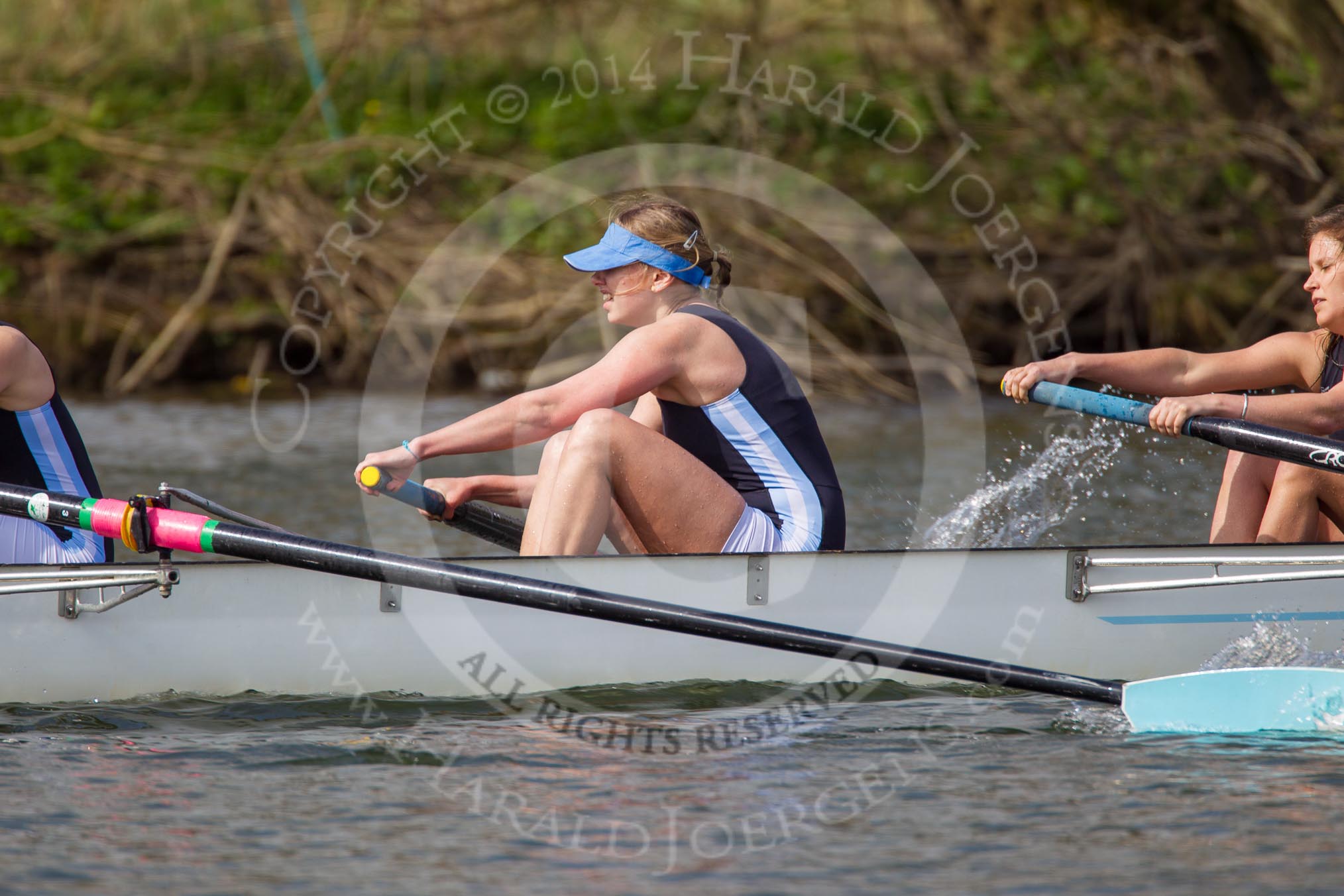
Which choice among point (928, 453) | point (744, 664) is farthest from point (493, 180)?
point (744, 664)

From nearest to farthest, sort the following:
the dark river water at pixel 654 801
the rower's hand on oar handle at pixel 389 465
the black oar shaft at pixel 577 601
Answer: the dark river water at pixel 654 801
the black oar shaft at pixel 577 601
the rower's hand on oar handle at pixel 389 465

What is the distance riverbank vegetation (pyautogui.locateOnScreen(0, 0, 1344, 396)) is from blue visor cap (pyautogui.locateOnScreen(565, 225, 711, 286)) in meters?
7.08

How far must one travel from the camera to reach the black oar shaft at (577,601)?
12.2ft

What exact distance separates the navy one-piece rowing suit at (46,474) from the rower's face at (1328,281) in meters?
3.65

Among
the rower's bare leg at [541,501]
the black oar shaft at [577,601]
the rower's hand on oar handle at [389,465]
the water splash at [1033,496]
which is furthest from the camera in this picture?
the water splash at [1033,496]

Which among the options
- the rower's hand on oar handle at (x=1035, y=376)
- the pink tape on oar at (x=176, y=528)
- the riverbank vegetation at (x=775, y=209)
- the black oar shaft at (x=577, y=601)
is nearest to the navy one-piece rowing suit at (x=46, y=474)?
the pink tape on oar at (x=176, y=528)

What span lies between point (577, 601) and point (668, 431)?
0.73 m

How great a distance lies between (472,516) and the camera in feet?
15.3

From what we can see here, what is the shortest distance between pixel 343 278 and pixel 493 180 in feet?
5.01

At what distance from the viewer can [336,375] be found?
39.7 ft

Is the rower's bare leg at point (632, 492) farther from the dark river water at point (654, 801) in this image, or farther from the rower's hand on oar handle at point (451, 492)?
the rower's hand on oar handle at point (451, 492)

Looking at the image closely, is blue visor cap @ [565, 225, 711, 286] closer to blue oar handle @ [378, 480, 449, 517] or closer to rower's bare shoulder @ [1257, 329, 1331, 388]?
blue oar handle @ [378, 480, 449, 517]

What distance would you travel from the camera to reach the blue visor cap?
4.09 m

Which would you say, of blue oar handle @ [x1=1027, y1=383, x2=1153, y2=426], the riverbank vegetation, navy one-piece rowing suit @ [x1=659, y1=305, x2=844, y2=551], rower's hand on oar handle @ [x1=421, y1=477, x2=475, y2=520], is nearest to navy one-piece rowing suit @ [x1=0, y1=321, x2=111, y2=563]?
rower's hand on oar handle @ [x1=421, y1=477, x2=475, y2=520]
